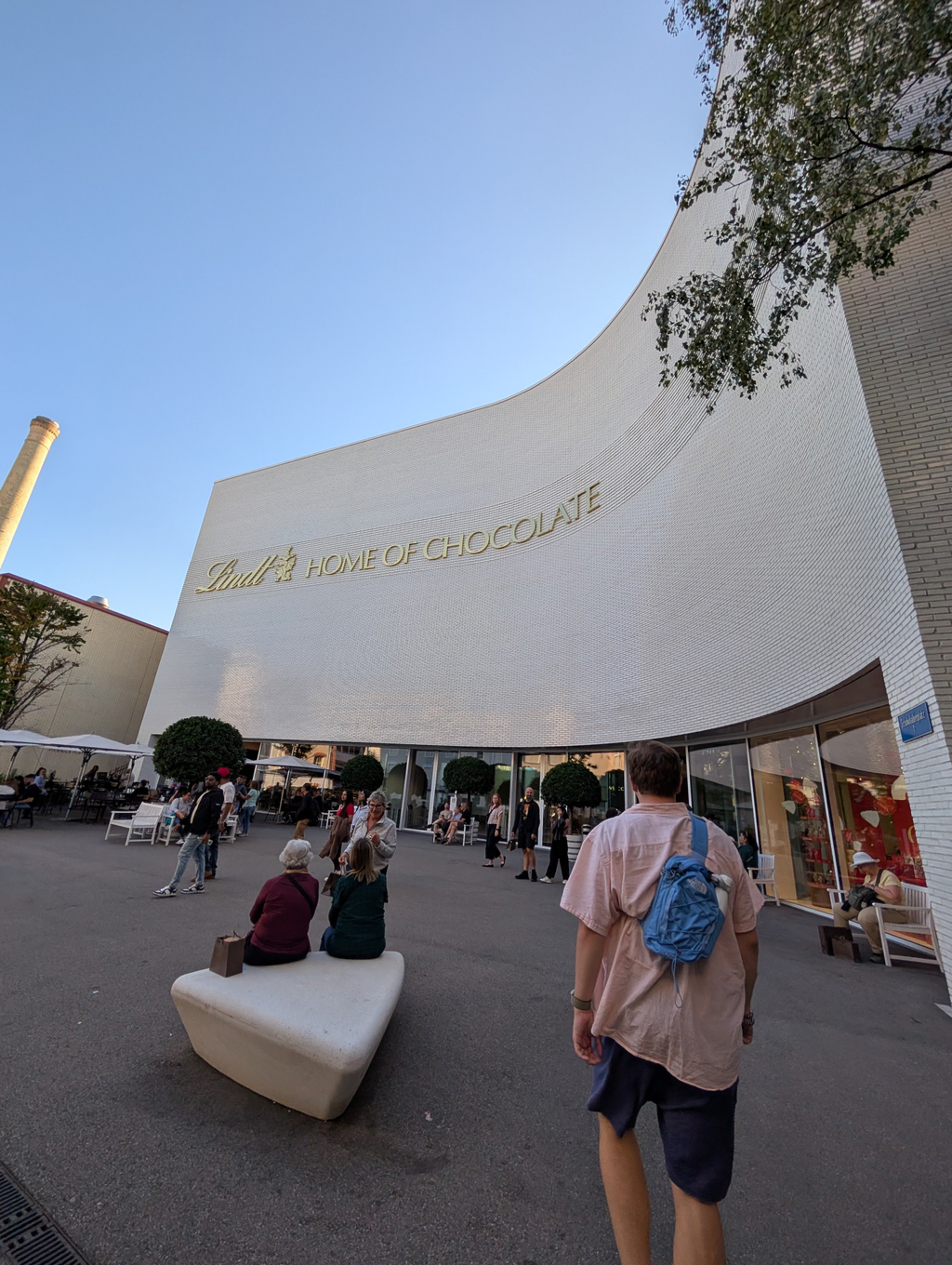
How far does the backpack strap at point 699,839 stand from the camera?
71.3 inches

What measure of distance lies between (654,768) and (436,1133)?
219 centimetres

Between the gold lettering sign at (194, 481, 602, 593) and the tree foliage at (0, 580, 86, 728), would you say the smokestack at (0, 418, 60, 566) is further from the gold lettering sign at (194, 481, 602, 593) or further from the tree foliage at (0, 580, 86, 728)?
the gold lettering sign at (194, 481, 602, 593)

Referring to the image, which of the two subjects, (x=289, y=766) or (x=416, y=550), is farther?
(x=416, y=550)

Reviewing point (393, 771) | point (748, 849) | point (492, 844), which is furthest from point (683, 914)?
point (393, 771)

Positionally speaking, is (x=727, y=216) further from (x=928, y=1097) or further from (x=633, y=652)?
(x=928, y=1097)

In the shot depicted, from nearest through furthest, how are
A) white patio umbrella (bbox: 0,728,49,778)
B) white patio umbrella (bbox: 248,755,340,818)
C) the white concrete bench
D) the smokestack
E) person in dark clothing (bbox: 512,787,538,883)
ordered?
1. the white concrete bench
2. person in dark clothing (bbox: 512,787,538,883)
3. white patio umbrella (bbox: 0,728,49,778)
4. white patio umbrella (bbox: 248,755,340,818)
5. the smokestack

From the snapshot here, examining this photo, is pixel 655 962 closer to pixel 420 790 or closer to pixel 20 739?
pixel 20 739

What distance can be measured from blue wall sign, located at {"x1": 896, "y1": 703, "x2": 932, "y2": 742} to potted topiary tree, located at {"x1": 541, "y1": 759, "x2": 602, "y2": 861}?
9.42m

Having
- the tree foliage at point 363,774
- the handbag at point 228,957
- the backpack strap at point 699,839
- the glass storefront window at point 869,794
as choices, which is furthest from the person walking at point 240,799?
the backpack strap at point 699,839

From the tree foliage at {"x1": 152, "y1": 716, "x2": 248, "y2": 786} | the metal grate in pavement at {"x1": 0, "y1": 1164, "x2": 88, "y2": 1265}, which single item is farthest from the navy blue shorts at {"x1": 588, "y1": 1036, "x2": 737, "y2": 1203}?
the tree foliage at {"x1": 152, "y1": 716, "x2": 248, "y2": 786}

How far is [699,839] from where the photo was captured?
1851 millimetres

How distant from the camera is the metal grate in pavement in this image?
1.83 m

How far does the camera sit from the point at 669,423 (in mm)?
15133

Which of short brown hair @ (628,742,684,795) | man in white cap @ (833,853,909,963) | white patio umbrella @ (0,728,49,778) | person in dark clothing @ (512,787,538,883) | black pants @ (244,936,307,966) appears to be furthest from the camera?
white patio umbrella @ (0,728,49,778)
